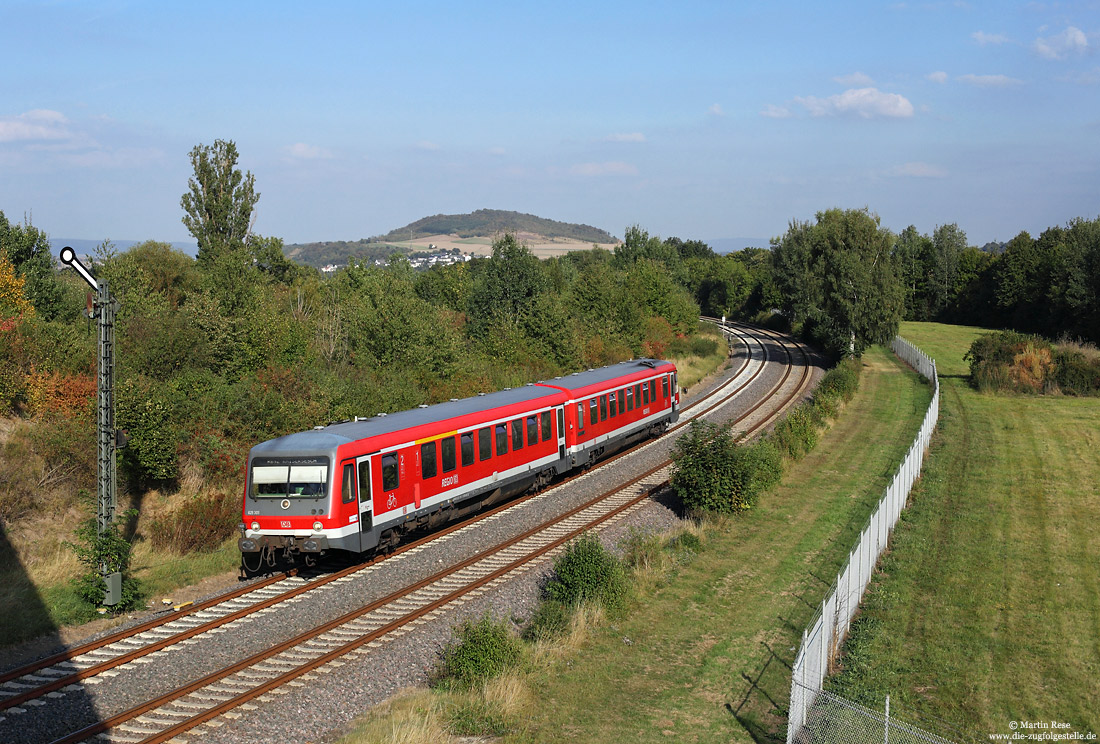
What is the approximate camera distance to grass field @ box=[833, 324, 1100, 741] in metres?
12.1

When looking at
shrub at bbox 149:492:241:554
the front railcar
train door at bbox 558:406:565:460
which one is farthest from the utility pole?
train door at bbox 558:406:565:460

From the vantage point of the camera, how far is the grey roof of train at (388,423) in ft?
56.1

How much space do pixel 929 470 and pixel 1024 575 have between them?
33.0 ft

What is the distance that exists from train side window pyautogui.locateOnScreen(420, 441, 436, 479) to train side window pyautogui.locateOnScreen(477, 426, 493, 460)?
6.57 feet

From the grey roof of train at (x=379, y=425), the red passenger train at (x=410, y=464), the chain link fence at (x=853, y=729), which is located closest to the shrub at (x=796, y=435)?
the red passenger train at (x=410, y=464)

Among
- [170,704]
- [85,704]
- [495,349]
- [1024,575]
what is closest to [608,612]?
[170,704]

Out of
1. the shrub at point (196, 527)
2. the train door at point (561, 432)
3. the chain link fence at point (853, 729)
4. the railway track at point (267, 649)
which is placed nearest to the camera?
the chain link fence at point (853, 729)

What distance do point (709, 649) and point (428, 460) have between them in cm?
832

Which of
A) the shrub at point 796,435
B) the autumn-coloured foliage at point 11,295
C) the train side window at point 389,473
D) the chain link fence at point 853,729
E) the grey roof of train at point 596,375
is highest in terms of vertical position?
the autumn-coloured foliage at point 11,295

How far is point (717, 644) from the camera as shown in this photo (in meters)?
14.0

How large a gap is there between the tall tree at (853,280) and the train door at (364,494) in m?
40.8

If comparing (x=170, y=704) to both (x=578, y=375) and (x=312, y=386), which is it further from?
(x=578, y=375)

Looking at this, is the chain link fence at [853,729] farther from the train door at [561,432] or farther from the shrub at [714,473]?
the train door at [561,432]

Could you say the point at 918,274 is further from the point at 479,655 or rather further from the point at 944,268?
the point at 479,655
